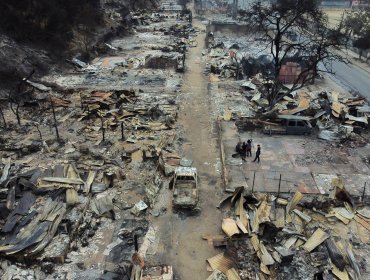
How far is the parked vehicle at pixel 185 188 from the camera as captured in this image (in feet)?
51.4

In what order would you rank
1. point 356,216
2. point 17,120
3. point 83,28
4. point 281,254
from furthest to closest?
point 83,28
point 17,120
point 356,216
point 281,254

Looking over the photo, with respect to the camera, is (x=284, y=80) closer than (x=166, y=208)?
No

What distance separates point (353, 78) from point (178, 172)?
2636 centimetres

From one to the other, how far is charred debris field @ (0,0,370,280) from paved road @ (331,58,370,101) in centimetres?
143

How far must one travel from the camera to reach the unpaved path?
13438mm

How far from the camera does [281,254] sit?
13.0 meters

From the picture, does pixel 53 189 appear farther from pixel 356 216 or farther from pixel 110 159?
pixel 356 216

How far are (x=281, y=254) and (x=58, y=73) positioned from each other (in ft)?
91.9

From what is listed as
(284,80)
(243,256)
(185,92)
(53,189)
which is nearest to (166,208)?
(243,256)

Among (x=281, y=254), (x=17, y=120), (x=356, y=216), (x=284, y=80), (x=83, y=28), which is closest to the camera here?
(x=281, y=254)

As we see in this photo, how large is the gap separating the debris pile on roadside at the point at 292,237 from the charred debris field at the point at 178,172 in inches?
2.0

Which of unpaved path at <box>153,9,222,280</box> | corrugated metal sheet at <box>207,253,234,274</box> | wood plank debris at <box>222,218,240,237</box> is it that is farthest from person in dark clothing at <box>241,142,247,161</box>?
corrugated metal sheet at <box>207,253,234,274</box>

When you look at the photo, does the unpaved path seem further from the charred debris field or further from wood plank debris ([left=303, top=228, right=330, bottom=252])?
wood plank debris ([left=303, top=228, right=330, bottom=252])

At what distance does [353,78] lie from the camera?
36.0 m
